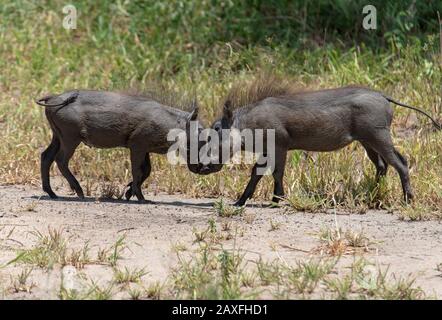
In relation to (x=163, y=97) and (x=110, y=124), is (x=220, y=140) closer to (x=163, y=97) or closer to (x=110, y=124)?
(x=163, y=97)

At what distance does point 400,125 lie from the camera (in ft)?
33.7

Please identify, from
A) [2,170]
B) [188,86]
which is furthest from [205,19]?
[2,170]

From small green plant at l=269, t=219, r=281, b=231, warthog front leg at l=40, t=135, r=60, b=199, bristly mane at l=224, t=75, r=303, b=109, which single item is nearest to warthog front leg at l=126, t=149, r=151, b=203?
warthog front leg at l=40, t=135, r=60, b=199

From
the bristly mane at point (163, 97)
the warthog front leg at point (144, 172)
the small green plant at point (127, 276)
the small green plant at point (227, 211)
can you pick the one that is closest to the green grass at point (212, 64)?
the warthog front leg at point (144, 172)

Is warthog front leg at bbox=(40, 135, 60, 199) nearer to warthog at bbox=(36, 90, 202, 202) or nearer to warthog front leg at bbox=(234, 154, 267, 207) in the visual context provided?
warthog at bbox=(36, 90, 202, 202)

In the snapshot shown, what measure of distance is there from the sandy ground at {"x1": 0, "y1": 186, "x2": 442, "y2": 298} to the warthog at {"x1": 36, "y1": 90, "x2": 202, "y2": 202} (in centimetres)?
33

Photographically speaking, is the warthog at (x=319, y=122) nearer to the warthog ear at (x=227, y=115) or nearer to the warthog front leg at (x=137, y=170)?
the warthog ear at (x=227, y=115)

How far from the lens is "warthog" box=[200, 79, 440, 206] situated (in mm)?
8250

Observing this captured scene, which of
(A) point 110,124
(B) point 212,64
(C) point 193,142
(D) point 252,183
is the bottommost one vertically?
(D) point 252,183

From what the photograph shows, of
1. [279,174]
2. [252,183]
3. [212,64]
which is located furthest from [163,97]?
[212,64]

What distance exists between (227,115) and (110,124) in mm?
976

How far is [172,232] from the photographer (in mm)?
7223

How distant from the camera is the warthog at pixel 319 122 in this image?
8.25 m

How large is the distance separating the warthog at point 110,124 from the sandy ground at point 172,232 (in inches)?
12.9
